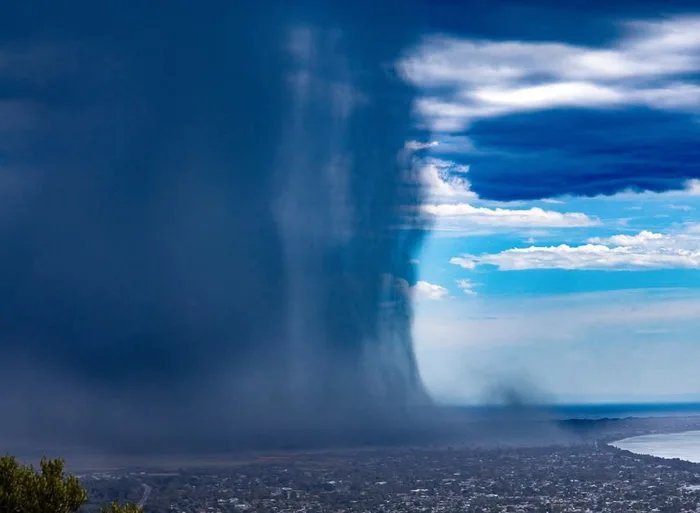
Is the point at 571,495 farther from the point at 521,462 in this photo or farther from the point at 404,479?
the point at 521,462

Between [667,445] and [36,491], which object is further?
[667,445]

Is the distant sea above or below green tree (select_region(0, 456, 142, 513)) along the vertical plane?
above

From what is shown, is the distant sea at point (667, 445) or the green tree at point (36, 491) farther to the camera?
the distant sea at point (667, 445)

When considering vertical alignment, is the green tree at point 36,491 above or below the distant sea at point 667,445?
below

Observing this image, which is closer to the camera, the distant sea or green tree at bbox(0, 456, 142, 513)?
green tree at bbox(0, 456, 142, 513)
